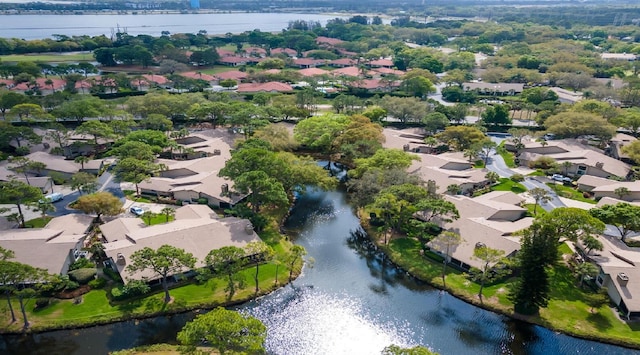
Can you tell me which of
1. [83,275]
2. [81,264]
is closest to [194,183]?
[81,264]

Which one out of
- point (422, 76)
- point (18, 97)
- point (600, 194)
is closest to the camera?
point (600, 194)

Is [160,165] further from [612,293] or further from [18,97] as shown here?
[612,293]

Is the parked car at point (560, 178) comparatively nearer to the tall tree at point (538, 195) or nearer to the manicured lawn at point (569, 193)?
the manicured lawn at point (569, 193)

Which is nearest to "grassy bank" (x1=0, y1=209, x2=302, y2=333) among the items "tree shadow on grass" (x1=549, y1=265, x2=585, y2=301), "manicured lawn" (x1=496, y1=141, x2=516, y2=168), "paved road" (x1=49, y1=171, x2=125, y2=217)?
"paved road" (x1=49, y1=171, x2=125, y2=217)

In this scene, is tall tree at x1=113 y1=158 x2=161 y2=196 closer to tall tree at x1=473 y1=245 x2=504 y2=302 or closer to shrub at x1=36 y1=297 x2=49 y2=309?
shrub at x1=36 y1=297 x2=49 y2=309

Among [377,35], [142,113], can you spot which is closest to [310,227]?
[142,113]

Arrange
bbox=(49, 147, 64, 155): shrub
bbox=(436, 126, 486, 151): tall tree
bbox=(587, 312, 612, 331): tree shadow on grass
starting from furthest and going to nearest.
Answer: bbox=(436, 126, 486, 151): tall tree < bbox=(49, 147, 64, 155): shrub < bbox=(587, 312, 612, 331): tree shadow on grass

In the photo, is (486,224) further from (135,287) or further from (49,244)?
(49,244)
